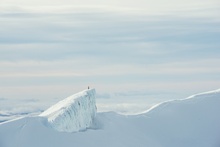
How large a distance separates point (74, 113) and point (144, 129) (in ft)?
Answer: 26.3

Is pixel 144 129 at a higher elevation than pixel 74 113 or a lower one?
lower

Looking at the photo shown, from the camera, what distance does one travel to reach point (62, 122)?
2445 inches

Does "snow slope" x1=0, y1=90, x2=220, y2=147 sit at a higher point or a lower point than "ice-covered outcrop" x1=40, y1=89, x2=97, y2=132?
lower

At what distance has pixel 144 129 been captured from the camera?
226 feet

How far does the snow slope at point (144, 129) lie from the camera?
59844 millimetres

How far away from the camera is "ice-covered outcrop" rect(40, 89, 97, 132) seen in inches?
2443

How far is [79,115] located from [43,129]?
4.28 meters

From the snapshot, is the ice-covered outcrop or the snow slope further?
the ice-covered outcrop

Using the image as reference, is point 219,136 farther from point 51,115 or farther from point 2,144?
point 2,144

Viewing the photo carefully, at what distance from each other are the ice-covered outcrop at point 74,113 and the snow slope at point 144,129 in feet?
2.42

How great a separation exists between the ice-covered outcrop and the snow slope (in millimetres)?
738

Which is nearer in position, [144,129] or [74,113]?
[74,113]

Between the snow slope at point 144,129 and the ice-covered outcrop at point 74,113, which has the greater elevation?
the ice-covered outcrop at point 74,113

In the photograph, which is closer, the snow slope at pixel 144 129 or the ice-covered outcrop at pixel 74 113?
the snow slope at pixel 144 129
